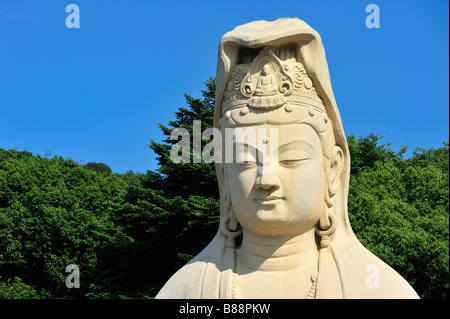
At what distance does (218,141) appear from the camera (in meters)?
5.39

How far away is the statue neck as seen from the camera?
4.96 m

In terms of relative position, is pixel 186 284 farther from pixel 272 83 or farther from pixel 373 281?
pixel 272 83

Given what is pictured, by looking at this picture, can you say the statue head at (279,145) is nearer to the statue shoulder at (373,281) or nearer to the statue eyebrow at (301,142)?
the statue eyebrow at (301,142)

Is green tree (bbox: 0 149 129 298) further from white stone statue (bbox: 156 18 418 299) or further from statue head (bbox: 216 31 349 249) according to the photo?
statue head (bbox: 216 31 349 249)

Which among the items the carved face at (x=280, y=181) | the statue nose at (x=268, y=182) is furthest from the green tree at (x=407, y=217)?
the statue nose at (x=268, y=182)

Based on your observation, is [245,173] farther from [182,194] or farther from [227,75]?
[182,194]

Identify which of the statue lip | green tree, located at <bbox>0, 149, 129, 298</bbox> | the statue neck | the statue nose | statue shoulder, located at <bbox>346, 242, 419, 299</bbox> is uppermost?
green tree, located at <bbox>0, 149, 129, 298</bbox>

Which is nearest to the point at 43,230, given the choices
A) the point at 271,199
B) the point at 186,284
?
the point at 186,284

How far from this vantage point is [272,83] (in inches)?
193

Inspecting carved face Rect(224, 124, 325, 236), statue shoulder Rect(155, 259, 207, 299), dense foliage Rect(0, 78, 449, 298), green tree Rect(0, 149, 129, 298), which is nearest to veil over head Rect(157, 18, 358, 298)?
statue shoulder Rect(155, 259, 207, 299)

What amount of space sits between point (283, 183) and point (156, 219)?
14.1 metres

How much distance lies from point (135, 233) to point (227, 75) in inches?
610

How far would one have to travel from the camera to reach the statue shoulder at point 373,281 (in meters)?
4.66
